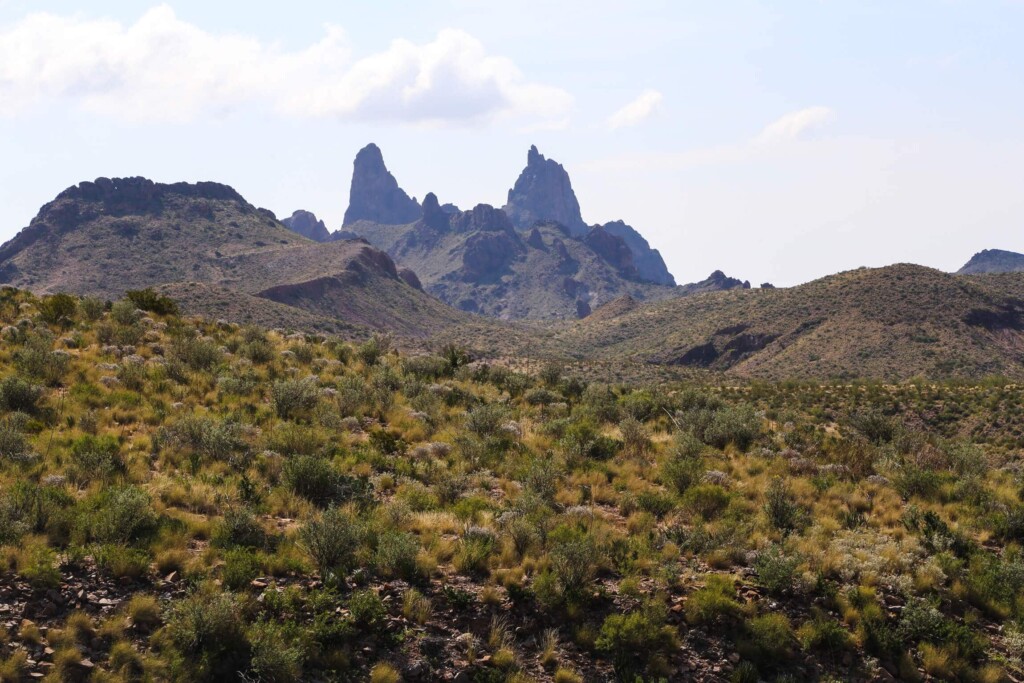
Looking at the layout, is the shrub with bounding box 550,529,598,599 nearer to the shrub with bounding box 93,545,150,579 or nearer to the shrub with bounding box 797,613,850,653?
the shrub with bounding box 797,613,850,653

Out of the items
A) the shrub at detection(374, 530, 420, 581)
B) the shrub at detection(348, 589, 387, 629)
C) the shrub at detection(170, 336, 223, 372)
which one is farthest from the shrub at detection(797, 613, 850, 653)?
the shrub at detection(170, 336, 223, 372)

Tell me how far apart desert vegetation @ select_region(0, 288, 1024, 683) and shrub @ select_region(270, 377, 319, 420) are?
10cm

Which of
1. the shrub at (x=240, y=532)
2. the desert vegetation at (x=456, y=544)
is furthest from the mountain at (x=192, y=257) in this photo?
the shrub at (x=240, y=532)

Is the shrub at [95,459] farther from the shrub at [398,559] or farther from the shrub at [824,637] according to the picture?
the shrub at [824,637]

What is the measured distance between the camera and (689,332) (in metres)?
110

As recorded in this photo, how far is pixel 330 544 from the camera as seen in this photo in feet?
30.8

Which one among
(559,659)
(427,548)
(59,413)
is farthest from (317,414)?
(559,659)

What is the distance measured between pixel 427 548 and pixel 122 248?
173m

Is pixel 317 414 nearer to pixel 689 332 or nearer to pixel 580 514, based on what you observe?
pixel 580 514

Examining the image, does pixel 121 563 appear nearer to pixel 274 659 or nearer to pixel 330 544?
pixel 330 544

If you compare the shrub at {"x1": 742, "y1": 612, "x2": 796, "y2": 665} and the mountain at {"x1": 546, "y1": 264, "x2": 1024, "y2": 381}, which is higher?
the mountain at {"x1": 546, "y1": 264, "x2": 1024, "y2": 381}

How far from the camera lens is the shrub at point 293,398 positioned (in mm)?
16641

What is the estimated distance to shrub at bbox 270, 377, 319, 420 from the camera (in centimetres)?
1664

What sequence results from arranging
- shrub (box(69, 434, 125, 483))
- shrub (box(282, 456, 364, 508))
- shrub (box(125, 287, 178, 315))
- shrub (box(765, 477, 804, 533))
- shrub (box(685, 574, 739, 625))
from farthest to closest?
shrub (box(125, 287, 178, 315)) < shrub (box(765, 477, 804, 533)) < shrub (box(282, 456, 364, 508)) < shrub (box(69, 434, 125, 483)) < shrub (box(685, 574, 739, 625))
